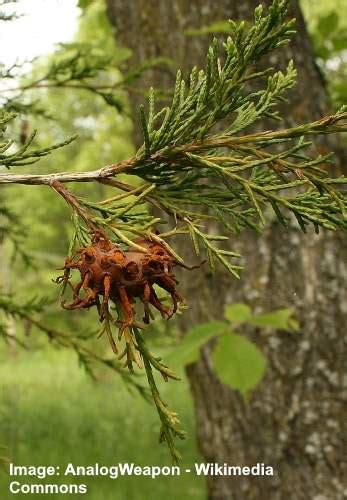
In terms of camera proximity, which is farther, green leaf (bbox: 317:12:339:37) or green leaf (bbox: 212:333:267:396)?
green leaf (bbox: 317:12:339:37)

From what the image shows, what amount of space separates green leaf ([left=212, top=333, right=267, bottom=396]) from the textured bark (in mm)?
708

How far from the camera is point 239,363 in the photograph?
8.98 feet

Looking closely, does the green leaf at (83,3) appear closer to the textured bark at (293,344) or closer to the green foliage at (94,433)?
the textured bark at (293,344)

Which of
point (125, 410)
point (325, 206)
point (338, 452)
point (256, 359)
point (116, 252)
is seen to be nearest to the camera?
point (116, 252)

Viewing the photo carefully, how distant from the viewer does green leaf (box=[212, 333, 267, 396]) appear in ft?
8.84

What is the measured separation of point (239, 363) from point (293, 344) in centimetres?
74

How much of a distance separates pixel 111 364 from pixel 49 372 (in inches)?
721

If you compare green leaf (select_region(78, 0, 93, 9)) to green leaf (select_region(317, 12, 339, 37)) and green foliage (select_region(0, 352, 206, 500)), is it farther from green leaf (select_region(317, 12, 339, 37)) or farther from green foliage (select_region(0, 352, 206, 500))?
green foliage (select_region(0, 352, 206, 500))

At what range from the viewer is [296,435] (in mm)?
3379

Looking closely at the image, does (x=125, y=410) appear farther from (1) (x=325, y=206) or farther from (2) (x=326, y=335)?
(1) (x=325, y=206)

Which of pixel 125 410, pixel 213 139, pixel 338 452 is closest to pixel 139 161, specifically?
pixel 213 139

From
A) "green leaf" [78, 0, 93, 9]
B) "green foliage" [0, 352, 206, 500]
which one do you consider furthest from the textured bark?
"green foliage" [0, 352, 206, 500]

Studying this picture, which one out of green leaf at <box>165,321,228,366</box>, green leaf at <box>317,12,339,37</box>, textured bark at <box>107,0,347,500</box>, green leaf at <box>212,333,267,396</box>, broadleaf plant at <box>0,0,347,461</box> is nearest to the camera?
broadleaf plant at <box>0,0,347,461</box>

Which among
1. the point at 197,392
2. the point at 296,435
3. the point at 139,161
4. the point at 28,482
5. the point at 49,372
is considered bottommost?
the point at 139,161
